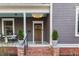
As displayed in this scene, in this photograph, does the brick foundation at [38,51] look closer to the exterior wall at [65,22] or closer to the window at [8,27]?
→ the exterior wall at [65,22]

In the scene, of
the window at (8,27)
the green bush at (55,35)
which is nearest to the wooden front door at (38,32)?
the window at (8,27)

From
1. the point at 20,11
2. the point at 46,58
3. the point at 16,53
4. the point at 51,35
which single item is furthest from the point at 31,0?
the point at 20,11

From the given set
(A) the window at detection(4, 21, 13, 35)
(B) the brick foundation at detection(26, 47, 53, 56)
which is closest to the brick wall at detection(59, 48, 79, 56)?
(B) the brick foundation at detection(26, 47, 53, 56)

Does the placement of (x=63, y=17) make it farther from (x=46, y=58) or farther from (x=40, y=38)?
(x=46, y=58)

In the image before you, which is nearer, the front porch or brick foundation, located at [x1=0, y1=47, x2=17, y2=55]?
brick foundation, located at [x1=0, y1=47, x2=17, y2=55]

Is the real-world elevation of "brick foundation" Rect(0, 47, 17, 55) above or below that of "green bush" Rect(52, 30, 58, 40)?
below

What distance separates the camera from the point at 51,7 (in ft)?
28.8

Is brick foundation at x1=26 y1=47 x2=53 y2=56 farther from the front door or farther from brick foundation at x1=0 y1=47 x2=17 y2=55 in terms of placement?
the front door

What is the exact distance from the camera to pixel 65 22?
8.88 meters

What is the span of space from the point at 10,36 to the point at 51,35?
273 cm

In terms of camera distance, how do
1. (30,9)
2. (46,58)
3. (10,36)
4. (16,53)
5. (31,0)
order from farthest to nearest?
(10,36) → (30,9) → (16,53) → (31,0) → (46,58)

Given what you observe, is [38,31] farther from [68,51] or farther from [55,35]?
[68,51]

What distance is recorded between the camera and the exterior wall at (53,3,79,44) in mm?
8781

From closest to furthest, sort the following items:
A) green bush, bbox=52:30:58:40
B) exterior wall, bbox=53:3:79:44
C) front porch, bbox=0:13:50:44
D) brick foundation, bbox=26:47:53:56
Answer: brick foundation, bbox=26:47:53:56 → green bush, bbox=52:30:58:40 → exterior wall, bbox=53:3:79:44 → front porch, bbox=0:13:50:44
